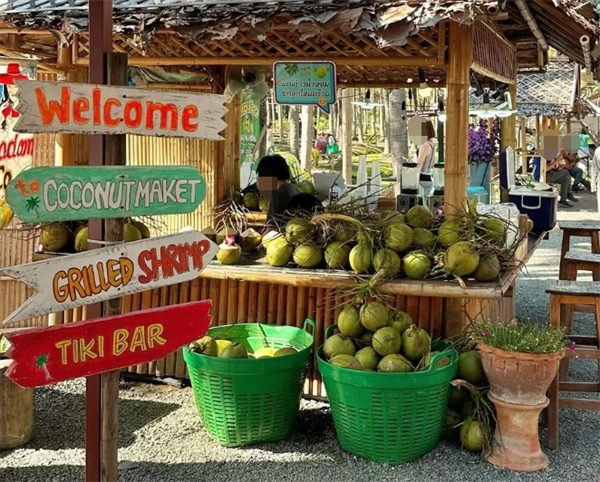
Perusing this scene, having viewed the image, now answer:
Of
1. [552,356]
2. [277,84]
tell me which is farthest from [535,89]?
[552,356]

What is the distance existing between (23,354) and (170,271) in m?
0.69

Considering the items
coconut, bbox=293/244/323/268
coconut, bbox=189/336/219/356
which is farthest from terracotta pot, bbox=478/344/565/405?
coconut, bbox=189/336/219/356

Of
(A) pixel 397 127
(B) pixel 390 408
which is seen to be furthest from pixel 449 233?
(A) pixel 397 127

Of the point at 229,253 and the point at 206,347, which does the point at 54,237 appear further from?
the point at 206,347

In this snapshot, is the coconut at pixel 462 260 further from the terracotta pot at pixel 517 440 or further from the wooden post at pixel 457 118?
the terracotta pot at pixel 517 440

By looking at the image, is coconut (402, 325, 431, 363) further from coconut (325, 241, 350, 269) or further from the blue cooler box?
the blue cooler box

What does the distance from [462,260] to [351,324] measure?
2.53 ft

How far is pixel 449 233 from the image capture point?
15.4 ft

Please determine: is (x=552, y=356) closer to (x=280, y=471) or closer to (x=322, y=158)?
(x=280, y=471)

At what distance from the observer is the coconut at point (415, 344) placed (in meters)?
4.30

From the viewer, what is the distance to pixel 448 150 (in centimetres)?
491

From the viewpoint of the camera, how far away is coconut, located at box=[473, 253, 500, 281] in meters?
4.49

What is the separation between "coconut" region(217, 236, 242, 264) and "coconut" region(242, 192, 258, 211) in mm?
1734

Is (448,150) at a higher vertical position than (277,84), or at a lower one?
lower
